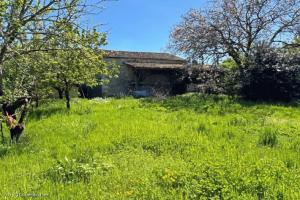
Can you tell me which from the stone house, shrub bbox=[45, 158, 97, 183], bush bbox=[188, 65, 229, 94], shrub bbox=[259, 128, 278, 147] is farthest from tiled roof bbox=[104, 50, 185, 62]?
shrub bbox=[45, 158, 97, 183]

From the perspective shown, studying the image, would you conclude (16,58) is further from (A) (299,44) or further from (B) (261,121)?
(A) (299,44)

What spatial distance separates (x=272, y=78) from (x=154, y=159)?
1185 centimetres

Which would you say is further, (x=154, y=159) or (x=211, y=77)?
(x=211, y=77)

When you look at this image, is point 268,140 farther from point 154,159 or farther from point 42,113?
point 42,113

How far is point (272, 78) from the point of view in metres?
16.7

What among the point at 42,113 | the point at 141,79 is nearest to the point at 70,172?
the point at 42,113

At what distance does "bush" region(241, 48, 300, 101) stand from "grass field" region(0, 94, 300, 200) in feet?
16.6

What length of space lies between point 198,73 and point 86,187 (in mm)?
17361

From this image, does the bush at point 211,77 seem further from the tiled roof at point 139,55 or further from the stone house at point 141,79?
the tiled roof at point 139,55

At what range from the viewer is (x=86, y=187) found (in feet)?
16.6

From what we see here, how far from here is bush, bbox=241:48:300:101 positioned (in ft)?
54.9

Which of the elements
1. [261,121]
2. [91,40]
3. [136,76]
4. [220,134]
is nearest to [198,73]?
[136,76]

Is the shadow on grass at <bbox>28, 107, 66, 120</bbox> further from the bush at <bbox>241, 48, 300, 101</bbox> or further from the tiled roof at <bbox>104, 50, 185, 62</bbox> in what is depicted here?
the tiled roof at <bbox>104, 50, 185, 62</bbox>

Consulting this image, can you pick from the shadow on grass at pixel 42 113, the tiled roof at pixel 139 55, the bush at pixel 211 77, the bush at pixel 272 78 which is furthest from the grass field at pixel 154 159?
the tiled roof at pixel 139 55
